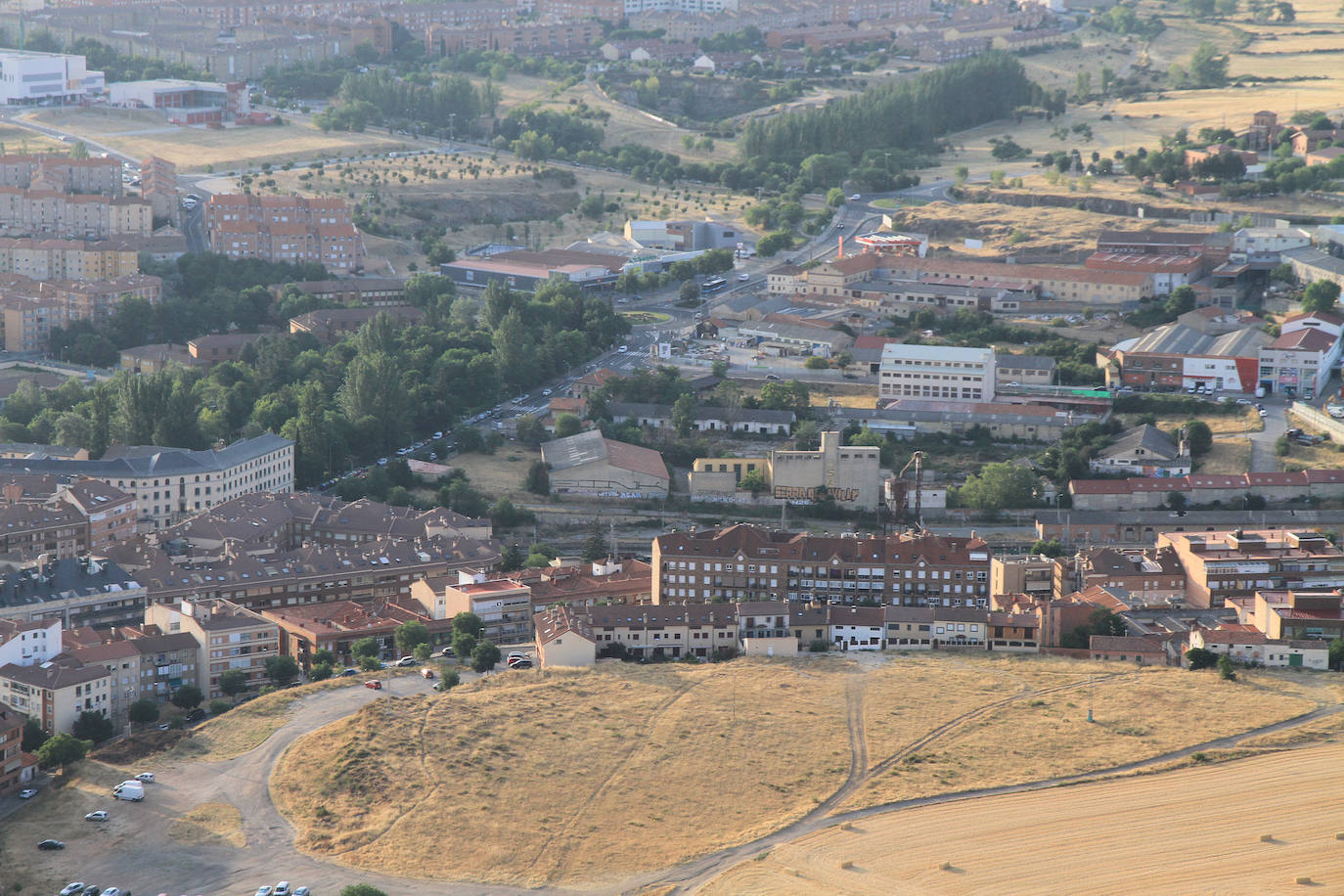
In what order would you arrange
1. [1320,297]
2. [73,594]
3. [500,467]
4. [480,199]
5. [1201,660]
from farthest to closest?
[480,199] < [1320,297] < [500,467] < [73,594] < [1201,660]

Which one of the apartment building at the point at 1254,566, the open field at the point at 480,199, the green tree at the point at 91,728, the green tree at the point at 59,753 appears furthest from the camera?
the open field at the point at 480,199

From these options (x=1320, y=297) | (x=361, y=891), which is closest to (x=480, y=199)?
(x=1320, y=297)

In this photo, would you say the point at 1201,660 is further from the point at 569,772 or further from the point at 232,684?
the point at 232,684

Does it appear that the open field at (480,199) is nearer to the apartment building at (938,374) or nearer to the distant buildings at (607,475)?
the apartment building at (938,374)

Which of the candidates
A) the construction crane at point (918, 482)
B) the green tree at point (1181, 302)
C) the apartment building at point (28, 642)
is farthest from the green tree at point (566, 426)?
the green tree at point (1181, 302)

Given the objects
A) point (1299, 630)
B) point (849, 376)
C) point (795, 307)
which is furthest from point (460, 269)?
point (1299, 630)

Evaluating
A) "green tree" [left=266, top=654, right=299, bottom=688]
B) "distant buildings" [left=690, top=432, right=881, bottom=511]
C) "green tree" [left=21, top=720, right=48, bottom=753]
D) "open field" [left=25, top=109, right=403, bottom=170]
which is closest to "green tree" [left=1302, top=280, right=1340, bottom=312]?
"distant buildings" [left=690, top=432, right=881, bottom=511]

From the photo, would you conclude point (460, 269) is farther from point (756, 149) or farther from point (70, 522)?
point (70, 522)
